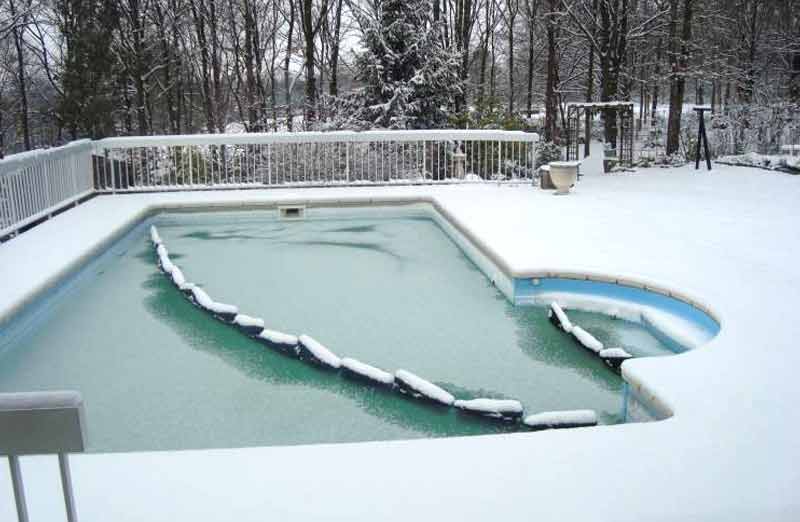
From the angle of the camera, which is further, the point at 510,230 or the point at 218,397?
the point at 510,230

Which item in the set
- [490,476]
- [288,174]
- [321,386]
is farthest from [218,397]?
[288,174]

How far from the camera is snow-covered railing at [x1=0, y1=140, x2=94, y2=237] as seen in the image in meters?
6.99

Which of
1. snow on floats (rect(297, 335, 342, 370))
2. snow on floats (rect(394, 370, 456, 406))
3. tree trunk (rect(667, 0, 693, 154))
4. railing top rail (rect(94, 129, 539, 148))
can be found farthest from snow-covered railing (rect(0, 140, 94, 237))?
tree trunk (rect(667, 0, 693, 154))

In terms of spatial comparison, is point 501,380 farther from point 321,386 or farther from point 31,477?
point 31,477

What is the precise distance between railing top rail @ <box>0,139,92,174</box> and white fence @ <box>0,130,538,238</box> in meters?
0.05

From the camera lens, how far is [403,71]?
1373 cm

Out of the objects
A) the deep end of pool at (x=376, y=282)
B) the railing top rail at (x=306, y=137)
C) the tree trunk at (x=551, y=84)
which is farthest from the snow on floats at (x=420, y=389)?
the tree trunk at (x=551, y=84)

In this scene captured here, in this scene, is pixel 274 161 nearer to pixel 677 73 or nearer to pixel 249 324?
pixel 249 324

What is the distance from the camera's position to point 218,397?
416cm

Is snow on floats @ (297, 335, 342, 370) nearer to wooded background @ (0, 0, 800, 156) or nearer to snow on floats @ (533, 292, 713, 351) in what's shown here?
snow on floats @ (533, 292, 713, 351)

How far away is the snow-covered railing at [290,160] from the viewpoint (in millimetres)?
9906

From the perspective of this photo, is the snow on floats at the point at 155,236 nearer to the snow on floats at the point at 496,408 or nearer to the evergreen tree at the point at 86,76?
the snow on floats at the point at 496,408

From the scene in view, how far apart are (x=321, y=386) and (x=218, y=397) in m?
0.58

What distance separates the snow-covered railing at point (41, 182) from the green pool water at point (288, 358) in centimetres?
96
